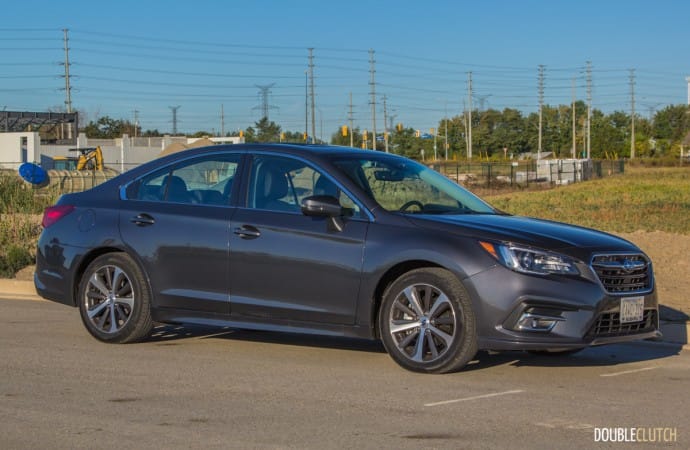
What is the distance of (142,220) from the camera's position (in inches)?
351

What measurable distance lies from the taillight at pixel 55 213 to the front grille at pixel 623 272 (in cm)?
459

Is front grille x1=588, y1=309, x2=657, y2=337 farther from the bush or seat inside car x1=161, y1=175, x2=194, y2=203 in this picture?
the bush

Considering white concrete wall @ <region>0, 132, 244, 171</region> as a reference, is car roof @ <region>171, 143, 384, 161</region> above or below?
below

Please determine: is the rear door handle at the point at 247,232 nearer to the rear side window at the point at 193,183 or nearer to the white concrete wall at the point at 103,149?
the rear side window at the point at 193,183

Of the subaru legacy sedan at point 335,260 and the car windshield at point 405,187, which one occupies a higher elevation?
the car windshield at point 405,187

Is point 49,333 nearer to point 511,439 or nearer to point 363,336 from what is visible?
point 363,336

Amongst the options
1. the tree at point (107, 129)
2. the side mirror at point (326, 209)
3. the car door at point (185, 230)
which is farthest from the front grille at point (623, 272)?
the tree at point (107, 129)

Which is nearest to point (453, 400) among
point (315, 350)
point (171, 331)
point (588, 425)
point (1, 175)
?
point (588, 425)

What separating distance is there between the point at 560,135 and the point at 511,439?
149702 millimetres

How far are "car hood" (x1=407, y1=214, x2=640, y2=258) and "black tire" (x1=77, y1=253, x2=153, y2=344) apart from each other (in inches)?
96.7

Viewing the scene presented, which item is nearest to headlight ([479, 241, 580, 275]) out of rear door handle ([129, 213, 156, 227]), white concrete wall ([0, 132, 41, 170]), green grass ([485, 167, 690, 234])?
rear door handle ([129, 213, 156, 227])

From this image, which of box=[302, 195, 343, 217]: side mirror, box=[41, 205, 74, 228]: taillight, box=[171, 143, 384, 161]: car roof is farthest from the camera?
box=[41, 205, 74, 228]: taillight

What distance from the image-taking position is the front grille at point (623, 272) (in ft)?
24.8

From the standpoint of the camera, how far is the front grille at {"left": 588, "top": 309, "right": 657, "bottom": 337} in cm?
745
